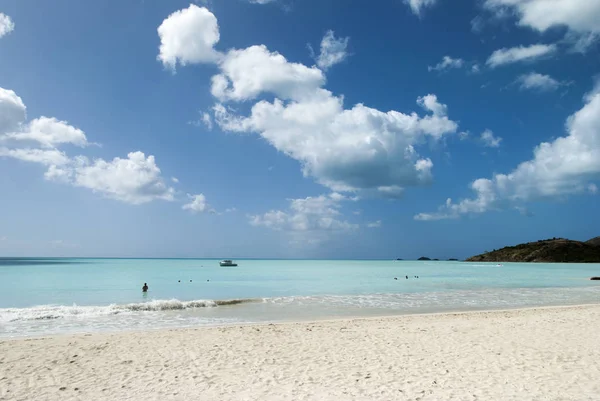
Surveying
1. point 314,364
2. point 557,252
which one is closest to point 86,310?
point 314,364

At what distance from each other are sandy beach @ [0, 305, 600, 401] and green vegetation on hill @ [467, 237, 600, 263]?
17862cm

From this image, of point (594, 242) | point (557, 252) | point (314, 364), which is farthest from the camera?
point (594, 242)

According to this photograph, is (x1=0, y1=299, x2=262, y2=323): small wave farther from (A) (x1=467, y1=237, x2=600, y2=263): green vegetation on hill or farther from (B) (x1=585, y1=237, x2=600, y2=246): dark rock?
(B) (x1=585, y1=237, x2=600, y2=246): dark rock

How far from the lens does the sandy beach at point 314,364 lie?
26.4 ft

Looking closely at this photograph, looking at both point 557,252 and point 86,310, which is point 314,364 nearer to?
point 86,310

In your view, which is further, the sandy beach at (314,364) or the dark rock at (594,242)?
the dark rock at (594,242)

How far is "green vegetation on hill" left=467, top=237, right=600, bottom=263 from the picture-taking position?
15945cm

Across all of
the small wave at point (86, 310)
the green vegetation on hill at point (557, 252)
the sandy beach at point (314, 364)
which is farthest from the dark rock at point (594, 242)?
the small wave at point (86, 310)

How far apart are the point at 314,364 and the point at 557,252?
196 meters

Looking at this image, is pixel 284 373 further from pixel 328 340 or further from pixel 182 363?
pixel 328 340

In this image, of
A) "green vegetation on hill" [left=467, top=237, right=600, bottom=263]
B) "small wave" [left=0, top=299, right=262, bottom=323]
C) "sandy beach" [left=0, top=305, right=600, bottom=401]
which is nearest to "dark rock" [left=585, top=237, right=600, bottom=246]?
"green vegetation on hill" [left=467, top=237, right=600, bottom=263]

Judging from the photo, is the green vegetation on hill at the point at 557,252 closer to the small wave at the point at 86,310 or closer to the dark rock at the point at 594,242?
the dark rock at the point at 594,242

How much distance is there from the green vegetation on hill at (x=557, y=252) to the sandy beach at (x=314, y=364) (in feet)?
586

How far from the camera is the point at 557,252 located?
168m
